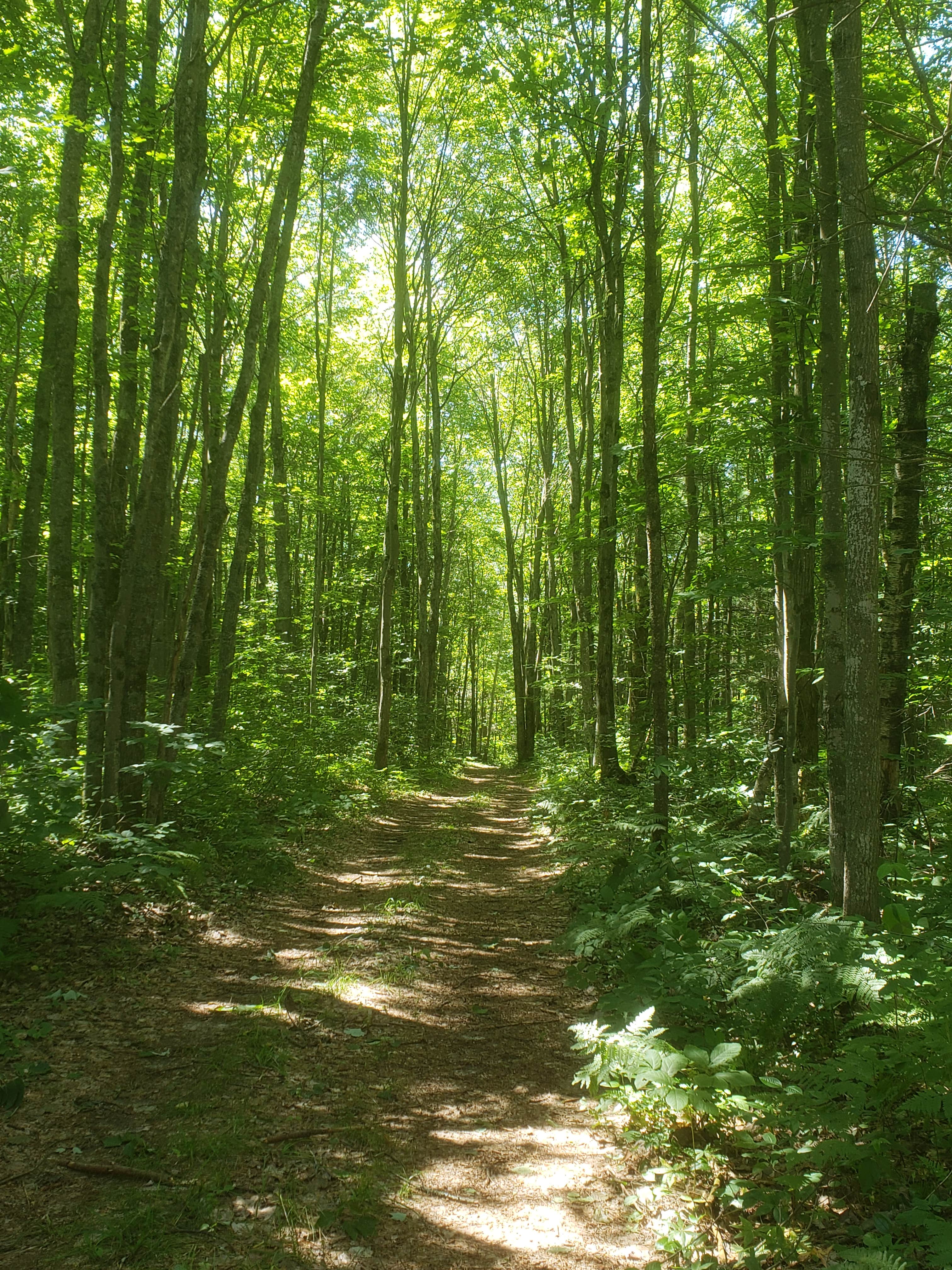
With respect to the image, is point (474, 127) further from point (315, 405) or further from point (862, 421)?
point (862, 421)

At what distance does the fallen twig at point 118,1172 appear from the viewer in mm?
2846

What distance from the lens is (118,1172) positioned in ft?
9.44

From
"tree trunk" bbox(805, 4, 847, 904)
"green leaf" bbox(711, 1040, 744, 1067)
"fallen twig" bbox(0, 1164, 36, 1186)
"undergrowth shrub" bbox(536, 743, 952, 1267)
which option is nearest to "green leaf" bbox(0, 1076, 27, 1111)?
"fallen twig" bbox(0, 1164, 36, 1186)

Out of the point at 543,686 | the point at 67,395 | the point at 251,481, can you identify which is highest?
the point at 67,395

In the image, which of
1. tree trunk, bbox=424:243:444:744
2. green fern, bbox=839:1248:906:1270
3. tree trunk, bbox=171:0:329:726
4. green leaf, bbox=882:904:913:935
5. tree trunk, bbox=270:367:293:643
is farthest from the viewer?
tree trunk, bbox=424:243:444:744

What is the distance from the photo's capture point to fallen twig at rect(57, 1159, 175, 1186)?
112 inches

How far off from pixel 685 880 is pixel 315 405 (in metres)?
18.9

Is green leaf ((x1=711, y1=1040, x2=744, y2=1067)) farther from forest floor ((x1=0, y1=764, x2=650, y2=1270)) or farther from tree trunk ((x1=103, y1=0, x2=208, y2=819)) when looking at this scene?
tree trunk ((x1=103, y1=0, x2=208, y2=819))

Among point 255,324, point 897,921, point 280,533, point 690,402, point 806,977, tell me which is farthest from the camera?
point 280,533

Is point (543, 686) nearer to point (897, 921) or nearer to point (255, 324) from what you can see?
point (255, 324)

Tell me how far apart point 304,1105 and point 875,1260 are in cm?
249

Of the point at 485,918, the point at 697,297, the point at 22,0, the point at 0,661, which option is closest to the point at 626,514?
the point at 697,297

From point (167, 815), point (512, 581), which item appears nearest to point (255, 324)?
point (167, 815)

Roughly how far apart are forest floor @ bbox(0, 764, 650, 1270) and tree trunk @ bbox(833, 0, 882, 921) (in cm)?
208
